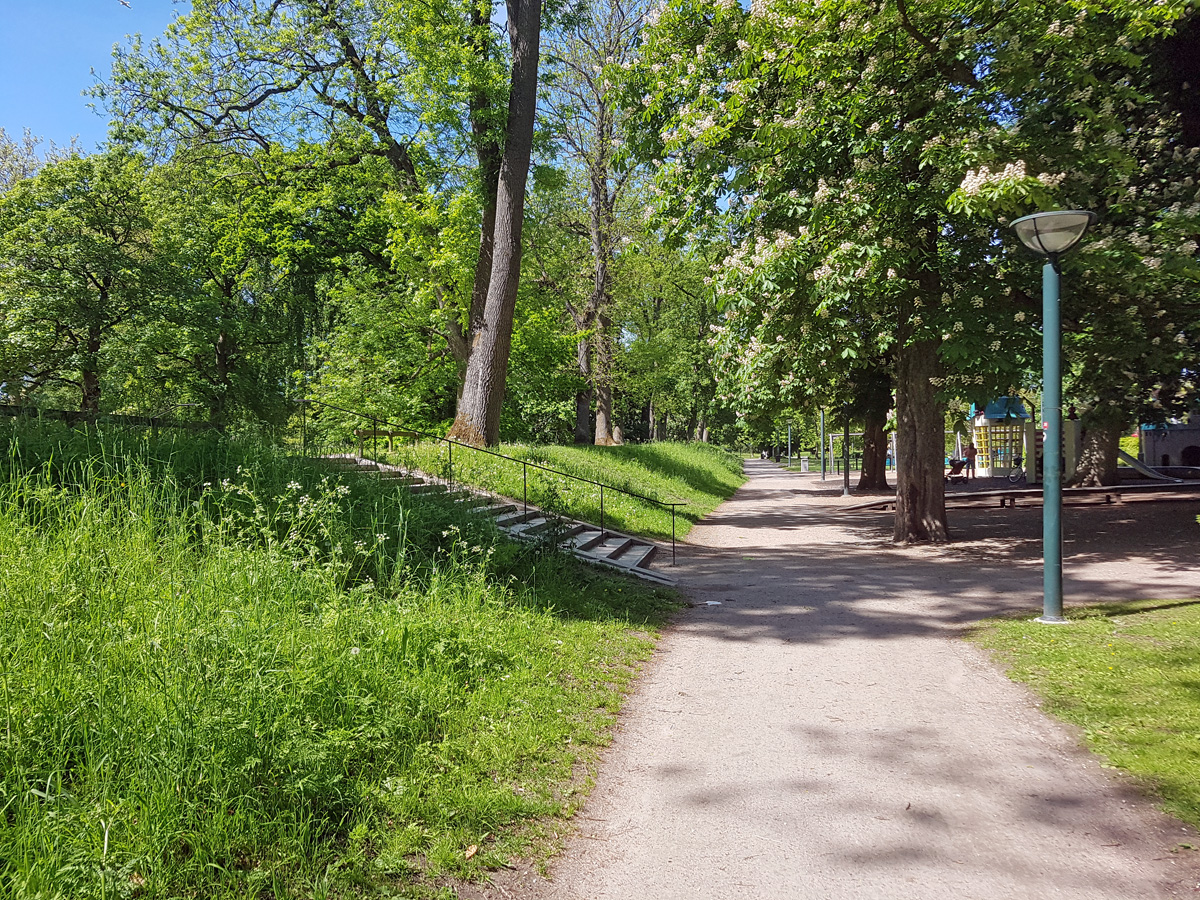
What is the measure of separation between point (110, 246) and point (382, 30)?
10.8 metres

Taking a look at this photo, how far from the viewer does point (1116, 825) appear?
3711 mm

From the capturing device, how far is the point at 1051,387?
308 inches

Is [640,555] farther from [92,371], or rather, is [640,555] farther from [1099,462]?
[92,371]

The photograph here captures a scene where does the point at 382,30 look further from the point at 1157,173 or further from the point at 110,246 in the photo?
the point at 1157,173

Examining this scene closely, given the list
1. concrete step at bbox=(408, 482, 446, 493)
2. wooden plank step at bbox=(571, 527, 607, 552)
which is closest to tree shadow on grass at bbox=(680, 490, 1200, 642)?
wooden plank step at bbox=(571, 527, 607, 552)

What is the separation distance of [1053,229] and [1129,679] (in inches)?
174

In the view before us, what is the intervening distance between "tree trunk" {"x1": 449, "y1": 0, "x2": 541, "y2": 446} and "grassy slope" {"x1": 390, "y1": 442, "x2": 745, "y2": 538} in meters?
0.99

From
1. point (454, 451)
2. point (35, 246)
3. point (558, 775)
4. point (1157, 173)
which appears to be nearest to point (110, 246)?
point (35, 246)

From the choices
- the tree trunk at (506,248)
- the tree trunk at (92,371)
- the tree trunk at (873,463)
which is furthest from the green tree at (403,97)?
the tree trunk at (873,463)

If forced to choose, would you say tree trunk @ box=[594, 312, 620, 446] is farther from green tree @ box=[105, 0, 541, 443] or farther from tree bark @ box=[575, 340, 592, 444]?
green tree @ box=[105, 0, 541, 443]

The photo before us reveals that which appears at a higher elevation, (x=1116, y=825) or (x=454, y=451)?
(x=454, y=451)

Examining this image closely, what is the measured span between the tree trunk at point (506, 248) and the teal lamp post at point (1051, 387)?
35.2ft

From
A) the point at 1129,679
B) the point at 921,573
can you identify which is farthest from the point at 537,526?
the point at 1129,679

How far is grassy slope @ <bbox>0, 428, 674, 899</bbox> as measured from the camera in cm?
292
